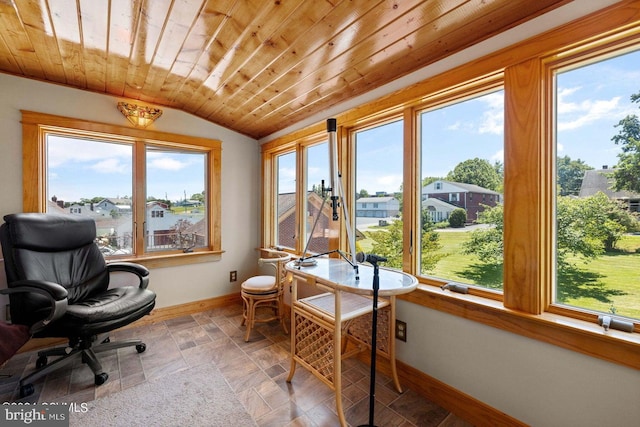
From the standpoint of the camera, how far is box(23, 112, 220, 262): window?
8.29ft

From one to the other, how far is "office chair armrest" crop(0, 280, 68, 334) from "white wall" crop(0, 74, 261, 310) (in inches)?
31.4

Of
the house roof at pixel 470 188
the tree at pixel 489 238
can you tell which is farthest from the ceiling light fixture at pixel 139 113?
the tree at pixel 489 238

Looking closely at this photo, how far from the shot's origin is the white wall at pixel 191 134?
2281mm

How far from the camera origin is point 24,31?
175 cm

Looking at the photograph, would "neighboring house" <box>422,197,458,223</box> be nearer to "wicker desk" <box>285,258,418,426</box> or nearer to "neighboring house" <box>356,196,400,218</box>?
"neighboring house" <box>356,196,400,218</box>

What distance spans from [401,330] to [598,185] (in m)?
1.38

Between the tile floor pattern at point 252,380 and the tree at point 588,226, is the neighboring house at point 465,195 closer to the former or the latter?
the tree at point 588,226

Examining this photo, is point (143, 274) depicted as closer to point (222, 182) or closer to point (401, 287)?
point (222, 182)

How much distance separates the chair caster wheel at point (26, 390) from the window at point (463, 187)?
2721 millimetres

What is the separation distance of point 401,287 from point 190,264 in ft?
8.53

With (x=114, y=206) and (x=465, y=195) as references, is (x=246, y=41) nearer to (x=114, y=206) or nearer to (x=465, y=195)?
(x=465, y=195)

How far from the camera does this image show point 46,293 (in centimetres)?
177

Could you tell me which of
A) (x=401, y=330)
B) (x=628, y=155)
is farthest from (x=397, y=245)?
(x=628, y=155)

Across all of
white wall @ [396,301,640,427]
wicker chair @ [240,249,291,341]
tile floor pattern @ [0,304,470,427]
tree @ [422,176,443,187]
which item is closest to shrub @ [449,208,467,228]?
tree @ [422,176,443,187]
